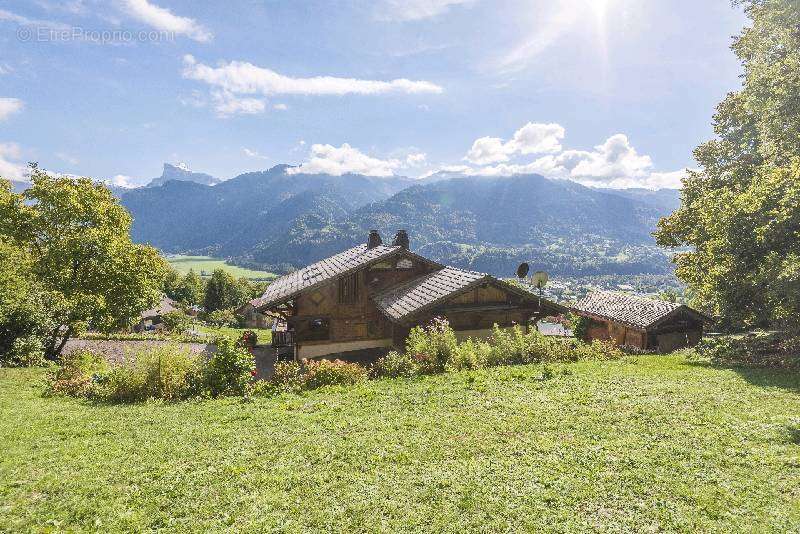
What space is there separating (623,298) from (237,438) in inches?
1399

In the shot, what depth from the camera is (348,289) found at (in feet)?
78.6

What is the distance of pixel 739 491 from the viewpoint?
6453 millimetres

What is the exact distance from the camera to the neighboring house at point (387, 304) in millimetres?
21047

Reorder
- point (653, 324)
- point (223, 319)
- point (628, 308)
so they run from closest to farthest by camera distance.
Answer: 1. point (653, 324)
2. point (628, 308)
3. point (223, 319)

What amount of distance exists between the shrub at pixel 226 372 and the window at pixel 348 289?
9992 mm

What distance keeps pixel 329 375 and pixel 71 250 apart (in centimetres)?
1944

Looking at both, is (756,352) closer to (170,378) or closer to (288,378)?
(288,378)

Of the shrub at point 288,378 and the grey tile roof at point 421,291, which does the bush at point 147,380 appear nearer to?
the shrub at point 288,378

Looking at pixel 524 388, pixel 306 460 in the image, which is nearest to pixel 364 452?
pixel 306 460

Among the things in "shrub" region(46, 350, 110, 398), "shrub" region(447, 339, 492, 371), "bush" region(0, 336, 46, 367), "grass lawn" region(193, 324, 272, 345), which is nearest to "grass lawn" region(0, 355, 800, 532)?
"shrub" region(46, 350, 110, 398)

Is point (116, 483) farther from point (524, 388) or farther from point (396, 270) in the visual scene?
point (396, 270)

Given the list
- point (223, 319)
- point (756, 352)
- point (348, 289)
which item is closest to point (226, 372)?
point (348, 289)

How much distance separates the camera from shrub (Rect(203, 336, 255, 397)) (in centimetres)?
1375

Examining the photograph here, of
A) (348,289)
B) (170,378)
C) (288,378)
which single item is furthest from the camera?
(348,289)
